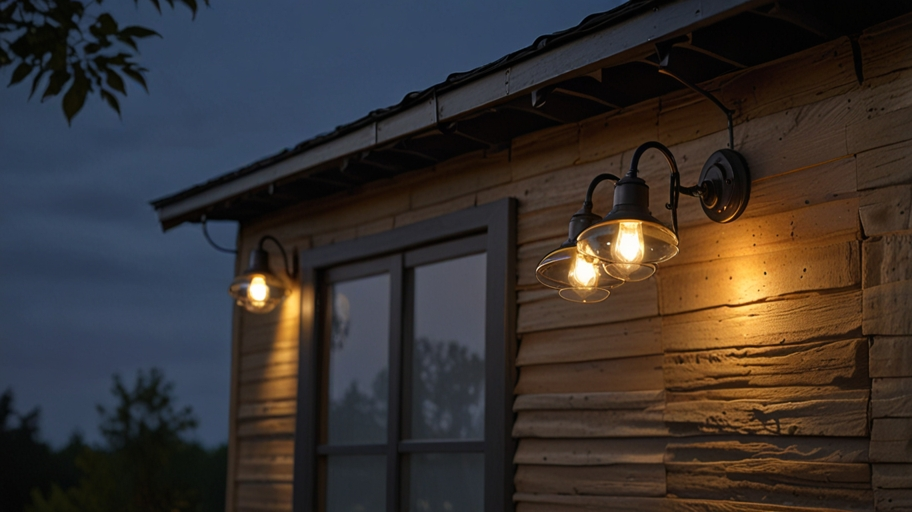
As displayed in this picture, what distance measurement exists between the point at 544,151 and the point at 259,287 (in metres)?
1.84

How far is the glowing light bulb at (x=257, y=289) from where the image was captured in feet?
15.9

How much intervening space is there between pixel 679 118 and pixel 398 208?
1626 millimetres

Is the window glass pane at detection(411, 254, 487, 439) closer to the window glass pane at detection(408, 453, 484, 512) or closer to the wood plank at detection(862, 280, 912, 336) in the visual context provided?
the window glass pane at detection(408, 453, 484, 512)

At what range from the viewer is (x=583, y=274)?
9.85ft

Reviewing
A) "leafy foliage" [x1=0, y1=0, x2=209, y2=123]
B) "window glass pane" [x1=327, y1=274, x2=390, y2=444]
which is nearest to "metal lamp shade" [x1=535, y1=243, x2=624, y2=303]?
"leafy foliage" [x1=0, y1=0, x2=209, y2=123]

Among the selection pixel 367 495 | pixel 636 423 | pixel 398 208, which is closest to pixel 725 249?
pixel 636 423

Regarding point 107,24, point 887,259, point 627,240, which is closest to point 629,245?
point 627,240

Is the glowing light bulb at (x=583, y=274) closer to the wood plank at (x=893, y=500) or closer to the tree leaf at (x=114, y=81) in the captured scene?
the wood plank at (x=893, y=500)

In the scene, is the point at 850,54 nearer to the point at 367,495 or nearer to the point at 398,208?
the point at 398,208

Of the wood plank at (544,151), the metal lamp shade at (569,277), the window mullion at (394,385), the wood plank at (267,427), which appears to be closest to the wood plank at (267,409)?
the wood plank at (267,427)

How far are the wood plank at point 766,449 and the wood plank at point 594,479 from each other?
11 cm

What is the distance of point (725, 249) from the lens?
3055mm

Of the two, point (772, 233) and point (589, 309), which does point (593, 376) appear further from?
point (772, 233)

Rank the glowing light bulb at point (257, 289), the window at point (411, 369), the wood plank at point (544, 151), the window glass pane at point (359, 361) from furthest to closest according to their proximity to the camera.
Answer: the glowing light bulb at point (257, 289), the window glass pane at point (359, 361), the window at point (411, 369), the wood plank at point (544, 151)
